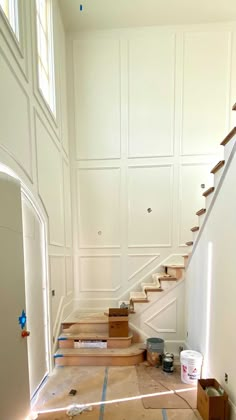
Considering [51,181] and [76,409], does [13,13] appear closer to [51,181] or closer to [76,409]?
[51,181]

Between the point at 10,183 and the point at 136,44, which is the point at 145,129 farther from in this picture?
the point at 10,183

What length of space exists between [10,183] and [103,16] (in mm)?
3778

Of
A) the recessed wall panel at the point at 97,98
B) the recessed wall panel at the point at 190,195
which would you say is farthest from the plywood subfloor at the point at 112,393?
the recessed wall panel at the point at 97,98

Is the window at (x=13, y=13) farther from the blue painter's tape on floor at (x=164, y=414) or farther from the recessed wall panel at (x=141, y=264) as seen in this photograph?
the blue painter's tape on floor at (x=164, y=414)

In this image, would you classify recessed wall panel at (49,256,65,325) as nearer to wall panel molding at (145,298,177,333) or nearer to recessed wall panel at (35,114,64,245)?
recessed wall panel at (35,114,64,245)

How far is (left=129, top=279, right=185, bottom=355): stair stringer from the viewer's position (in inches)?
137

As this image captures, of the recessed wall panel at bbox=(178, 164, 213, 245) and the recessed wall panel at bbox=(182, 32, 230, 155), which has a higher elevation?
the recessed wall panel at bbox=(182, 32, 230, 155)

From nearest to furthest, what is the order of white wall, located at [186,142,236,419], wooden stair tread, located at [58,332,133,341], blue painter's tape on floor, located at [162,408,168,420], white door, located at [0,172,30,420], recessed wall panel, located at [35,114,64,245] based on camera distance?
white door, located at [0,172,30,420]
white wall, located at [186,142,236,419]
blue painter's tape on floor, located at [162,408,168,420]
recessed wall panel, located at [35,114,64,245]
wooden stair tread, located at [58,332,133,341]

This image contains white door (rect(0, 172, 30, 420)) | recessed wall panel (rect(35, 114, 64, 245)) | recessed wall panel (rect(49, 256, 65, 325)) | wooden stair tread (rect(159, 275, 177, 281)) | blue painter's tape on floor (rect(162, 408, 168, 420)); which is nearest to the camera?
white door (rect(0, 172, 30, 420))

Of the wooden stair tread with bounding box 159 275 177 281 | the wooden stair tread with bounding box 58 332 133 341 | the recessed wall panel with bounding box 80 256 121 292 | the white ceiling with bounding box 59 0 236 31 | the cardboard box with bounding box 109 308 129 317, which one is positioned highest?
the white ceiling with bounding box 59 0 236 31

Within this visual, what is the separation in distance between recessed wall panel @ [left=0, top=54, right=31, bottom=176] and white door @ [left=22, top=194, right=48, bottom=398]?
467 mm

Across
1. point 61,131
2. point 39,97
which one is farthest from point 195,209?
point 39,97

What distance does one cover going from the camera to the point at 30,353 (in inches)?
94.5

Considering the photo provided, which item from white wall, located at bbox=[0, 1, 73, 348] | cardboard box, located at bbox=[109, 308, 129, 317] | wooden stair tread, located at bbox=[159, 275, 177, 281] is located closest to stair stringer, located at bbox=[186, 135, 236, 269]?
wooden stair tread, located at bbox=[159, 275, 177, 281]
